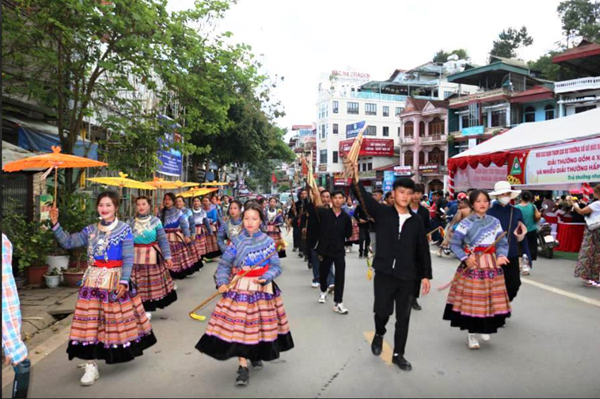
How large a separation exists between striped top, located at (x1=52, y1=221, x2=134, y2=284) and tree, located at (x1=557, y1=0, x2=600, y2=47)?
46.6m

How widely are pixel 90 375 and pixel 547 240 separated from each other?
1149 centimetres

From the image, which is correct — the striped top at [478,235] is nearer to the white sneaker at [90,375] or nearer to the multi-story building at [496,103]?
the white sneaker at [90,375]

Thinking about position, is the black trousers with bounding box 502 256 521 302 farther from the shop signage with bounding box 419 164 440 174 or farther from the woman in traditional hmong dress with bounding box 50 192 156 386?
the shop signage with bounding box 419 164 440 174

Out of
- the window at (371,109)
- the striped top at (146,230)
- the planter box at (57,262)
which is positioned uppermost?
the window at (371,109)

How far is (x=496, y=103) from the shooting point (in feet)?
117

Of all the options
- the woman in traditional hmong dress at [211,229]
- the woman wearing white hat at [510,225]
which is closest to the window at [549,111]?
the woman in traditional hmong dress at [211,229]

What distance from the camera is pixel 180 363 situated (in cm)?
458

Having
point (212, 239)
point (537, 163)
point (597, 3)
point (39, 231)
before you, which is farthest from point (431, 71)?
point (39, 231)

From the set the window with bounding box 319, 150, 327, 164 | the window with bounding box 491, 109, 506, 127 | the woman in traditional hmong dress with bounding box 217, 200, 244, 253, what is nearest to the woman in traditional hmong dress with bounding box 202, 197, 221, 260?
the woman in traditional hmong dress with bounding box 217, 200, 244, 253

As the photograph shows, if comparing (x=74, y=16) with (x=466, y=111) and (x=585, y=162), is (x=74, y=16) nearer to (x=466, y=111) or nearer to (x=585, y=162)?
(x=585, y=162)

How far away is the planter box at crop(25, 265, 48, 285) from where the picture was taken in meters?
8.26

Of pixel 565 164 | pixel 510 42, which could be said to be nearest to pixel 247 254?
pixel 565 164

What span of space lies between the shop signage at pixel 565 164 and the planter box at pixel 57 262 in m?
11.2

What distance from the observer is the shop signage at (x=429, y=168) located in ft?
136
